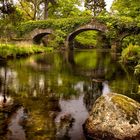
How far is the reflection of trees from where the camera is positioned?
8.04 m

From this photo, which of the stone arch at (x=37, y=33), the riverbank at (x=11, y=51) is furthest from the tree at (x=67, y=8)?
the riverbank at (x=11, y=51)

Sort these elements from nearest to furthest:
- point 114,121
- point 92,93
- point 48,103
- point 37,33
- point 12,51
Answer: point 114,121
point 48,103
point 92,93
point 12,51
point 37,33

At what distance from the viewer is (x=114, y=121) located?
18.6 ft

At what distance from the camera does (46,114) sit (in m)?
6.80

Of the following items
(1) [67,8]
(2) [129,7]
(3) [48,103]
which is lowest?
(3) [48,103]

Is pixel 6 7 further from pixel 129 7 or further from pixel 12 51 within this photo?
pixel 129 7

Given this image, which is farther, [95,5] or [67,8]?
[95,5]

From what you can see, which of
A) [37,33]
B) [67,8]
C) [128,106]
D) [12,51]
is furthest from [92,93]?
[67,8]

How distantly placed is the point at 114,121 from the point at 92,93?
357 cm

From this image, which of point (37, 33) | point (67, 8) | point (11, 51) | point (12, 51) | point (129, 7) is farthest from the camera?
point (67, 8)

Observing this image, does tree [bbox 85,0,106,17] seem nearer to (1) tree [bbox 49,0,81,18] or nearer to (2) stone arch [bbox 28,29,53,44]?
(1) tree [bbox 49,0,81,18]

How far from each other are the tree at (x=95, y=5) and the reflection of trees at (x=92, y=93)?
221 ft

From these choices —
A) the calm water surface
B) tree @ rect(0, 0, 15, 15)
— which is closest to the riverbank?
tree @ rect(0, 0, 15, 15)

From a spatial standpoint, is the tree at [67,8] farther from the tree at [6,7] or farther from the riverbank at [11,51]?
the tree at [6,7]
